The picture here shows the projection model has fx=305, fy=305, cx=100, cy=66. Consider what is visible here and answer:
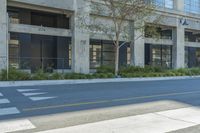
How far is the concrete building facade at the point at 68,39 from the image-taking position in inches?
1016

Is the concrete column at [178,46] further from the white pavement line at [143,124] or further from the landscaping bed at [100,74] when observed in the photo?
the white pavement line at [143,124]

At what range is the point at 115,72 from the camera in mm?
25422

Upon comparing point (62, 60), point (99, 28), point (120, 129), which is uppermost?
point (99, 28)

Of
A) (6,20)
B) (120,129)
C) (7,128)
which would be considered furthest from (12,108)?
(6,20)

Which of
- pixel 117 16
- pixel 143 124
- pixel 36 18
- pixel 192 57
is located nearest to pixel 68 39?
pixel 36 18

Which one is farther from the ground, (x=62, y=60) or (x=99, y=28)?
(x=99, y=28)

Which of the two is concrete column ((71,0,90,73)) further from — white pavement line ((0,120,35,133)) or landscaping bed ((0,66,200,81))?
white pavement line ((0,120,35,133))

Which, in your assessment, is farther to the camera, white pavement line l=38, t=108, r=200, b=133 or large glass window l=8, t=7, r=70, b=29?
large glass window l=8, t=7, r=70, b=29

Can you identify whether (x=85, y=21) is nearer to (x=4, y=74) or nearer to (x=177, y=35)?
(x=4, y=74)

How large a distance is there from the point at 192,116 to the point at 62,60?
77.0ft

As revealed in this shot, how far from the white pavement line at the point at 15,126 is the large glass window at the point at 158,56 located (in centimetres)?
3215

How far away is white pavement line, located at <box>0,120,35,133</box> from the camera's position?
7.37 m

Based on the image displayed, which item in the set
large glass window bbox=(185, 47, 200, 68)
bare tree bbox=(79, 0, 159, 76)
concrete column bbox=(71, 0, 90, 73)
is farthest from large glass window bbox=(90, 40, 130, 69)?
large glass window bbox=(185, 47, 200, 68)

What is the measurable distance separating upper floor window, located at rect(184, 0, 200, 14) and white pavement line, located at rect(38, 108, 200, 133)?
32.4 m
